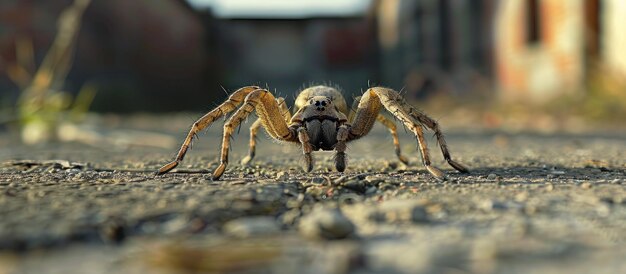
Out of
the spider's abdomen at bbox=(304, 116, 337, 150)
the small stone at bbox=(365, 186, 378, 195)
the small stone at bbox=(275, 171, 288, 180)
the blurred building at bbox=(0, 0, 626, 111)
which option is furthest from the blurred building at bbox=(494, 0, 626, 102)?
the small stone at bbox=(365, 186, 378, 195)

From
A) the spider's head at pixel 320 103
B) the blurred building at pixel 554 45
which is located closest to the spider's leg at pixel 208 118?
the spider's head at pixel 320 103

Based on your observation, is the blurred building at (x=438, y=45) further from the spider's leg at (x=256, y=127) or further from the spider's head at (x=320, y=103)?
the spider's head at (x=320, y=103)

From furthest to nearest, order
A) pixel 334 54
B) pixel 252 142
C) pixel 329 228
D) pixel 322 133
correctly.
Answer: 1. pixel 334 54
2. pixel 252 142
3. pixel 322 133
4. pixel 329 228

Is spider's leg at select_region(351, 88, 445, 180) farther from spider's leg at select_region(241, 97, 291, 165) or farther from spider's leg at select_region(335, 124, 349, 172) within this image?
spider's leg at select_region(241, 97, 291, 165)

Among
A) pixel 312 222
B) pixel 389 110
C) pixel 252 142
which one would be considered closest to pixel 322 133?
pixel 389 110

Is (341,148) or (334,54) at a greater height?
(334,54)

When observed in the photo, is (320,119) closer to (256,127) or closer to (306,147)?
(306,147)

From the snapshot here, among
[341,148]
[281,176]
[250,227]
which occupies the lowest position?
[250,227]
